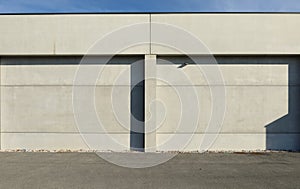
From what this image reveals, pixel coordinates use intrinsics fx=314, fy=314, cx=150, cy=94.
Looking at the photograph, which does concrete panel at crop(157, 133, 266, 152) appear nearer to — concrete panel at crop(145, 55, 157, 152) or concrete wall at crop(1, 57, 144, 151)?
concrete panel at crop(145, 55, 157, 152)

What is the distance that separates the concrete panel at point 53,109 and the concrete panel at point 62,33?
1479 mm

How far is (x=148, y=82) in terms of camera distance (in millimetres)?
11781

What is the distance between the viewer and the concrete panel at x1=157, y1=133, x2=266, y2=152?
11992 millimetres

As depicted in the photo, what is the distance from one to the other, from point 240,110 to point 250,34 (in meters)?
2.89

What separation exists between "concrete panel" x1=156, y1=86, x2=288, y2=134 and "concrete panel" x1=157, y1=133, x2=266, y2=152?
0.19 m

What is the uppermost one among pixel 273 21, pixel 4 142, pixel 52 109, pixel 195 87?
pixel 273 21

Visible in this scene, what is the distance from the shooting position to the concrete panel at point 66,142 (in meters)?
12.1

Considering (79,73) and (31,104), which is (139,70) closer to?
(79,73)

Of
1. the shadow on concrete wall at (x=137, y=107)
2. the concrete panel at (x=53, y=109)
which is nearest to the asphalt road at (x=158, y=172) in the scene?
the concrete panel at (x=53, y=109)

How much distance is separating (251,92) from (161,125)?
3.68 metres

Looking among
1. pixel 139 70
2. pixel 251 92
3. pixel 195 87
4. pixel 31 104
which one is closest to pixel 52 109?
pixel 31 104

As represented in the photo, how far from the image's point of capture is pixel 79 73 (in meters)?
12.2

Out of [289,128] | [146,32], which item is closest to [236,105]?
[289,128]

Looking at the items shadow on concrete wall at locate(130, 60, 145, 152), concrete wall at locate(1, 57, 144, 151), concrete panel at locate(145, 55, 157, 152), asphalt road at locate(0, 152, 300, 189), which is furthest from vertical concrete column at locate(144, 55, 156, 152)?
asphalt road at locate(0, 152, 300, 189)
